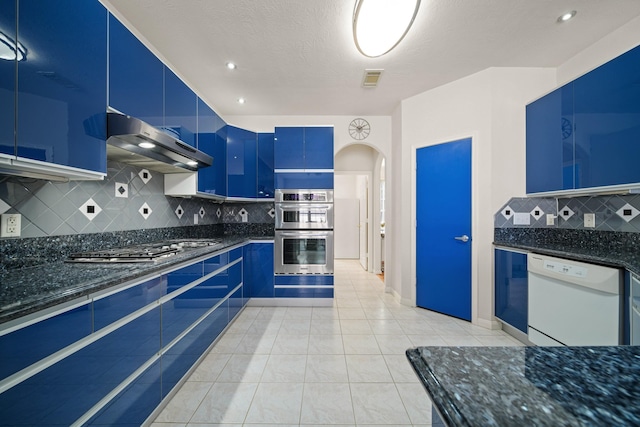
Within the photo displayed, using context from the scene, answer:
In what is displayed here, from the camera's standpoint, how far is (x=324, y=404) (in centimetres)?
160

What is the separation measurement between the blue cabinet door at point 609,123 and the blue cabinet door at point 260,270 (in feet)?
10.3

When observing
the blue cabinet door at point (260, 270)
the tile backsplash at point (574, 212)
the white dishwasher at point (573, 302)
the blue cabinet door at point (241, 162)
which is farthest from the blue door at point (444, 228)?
the blue cabinet door at point (241, 162)

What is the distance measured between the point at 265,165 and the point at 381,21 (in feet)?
7.86

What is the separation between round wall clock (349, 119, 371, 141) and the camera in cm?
374

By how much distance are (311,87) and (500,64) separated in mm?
2006

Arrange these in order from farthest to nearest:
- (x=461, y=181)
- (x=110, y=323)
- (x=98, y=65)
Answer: (x=461, y=181)
(x=98, y=65)
(x=110, y=323)

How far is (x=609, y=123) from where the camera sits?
1822 mm

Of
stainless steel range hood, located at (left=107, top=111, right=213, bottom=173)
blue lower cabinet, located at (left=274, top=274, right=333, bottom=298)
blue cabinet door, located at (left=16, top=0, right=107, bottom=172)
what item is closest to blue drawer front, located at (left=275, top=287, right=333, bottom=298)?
blue lower cabinet, located at (left=274, top=274, right=333, bottom=298)

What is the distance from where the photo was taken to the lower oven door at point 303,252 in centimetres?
325

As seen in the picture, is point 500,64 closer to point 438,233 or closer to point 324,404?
point 438,233

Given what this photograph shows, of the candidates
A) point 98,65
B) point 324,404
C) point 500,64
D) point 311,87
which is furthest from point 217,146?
point 500,64

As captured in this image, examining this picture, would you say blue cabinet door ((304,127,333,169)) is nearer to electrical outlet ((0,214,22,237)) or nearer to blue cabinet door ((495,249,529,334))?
blue cabinet door ((495,249,529,334))

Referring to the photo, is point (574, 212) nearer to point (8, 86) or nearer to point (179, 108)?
point (179, 108)

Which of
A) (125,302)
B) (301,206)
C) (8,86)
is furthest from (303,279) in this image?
(8,86)
